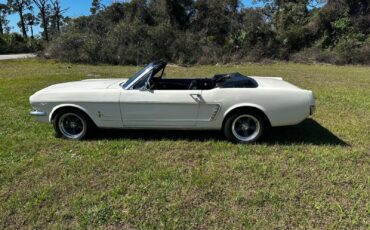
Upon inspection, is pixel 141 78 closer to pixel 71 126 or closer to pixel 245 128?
pixel 71 126

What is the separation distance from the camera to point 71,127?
4887 millimetres

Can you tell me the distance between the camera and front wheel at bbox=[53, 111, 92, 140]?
4.75m

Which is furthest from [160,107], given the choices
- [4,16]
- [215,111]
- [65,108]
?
[4,16]

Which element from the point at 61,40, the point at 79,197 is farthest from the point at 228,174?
the point at 61,40

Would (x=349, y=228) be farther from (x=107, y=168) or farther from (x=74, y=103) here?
(x=74, y=103)

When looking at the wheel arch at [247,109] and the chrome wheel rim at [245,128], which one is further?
the chrome wheel rim at [245,128]

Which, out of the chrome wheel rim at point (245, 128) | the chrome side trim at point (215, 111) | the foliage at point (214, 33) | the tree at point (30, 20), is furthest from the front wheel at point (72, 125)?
the tree at point (30, 20)

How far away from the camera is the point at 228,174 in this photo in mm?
3729

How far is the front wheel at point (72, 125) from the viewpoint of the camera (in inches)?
187

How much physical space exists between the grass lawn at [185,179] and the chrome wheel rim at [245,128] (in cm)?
20

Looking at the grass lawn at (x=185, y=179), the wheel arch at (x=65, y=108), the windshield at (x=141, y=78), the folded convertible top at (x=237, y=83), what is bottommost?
the grass lawn at (x=185, y=179)

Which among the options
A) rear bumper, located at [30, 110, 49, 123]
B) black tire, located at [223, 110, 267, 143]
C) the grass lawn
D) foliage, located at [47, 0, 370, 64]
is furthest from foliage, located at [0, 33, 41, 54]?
black tire, located at [223, 110, 267, 143]

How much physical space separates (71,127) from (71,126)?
0.02m

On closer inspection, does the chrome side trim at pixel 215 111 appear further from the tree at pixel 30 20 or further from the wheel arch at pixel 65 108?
the tree at pixel 30 20
